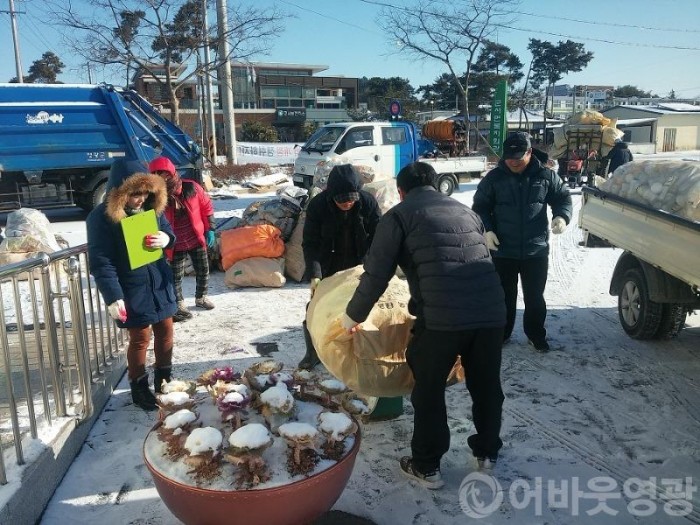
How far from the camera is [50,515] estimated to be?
2416mm

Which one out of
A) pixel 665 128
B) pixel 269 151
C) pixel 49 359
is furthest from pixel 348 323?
pixel 665 128

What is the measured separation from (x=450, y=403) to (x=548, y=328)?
5.90ft

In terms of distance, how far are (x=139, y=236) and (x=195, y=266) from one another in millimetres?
2286

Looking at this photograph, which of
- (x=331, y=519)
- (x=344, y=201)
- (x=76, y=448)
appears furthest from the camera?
(x=344, y=201)

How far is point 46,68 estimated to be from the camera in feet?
122

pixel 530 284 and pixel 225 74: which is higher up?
pixel 225 74

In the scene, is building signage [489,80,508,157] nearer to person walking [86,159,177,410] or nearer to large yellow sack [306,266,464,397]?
person walking [86,159,177,410]

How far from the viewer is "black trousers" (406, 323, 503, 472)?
2.41m

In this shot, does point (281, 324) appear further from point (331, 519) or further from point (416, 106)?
point (416, 106)

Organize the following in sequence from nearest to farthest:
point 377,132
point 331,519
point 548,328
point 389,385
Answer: point 331,519, point 389,385, point 548,328, point 377,132

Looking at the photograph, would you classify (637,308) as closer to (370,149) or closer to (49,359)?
(49,359)

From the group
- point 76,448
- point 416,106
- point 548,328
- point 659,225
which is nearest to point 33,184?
point 76,448

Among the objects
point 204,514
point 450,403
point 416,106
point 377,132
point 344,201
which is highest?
point 416,106

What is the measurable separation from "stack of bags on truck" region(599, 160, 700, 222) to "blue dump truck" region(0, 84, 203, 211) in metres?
8.64
